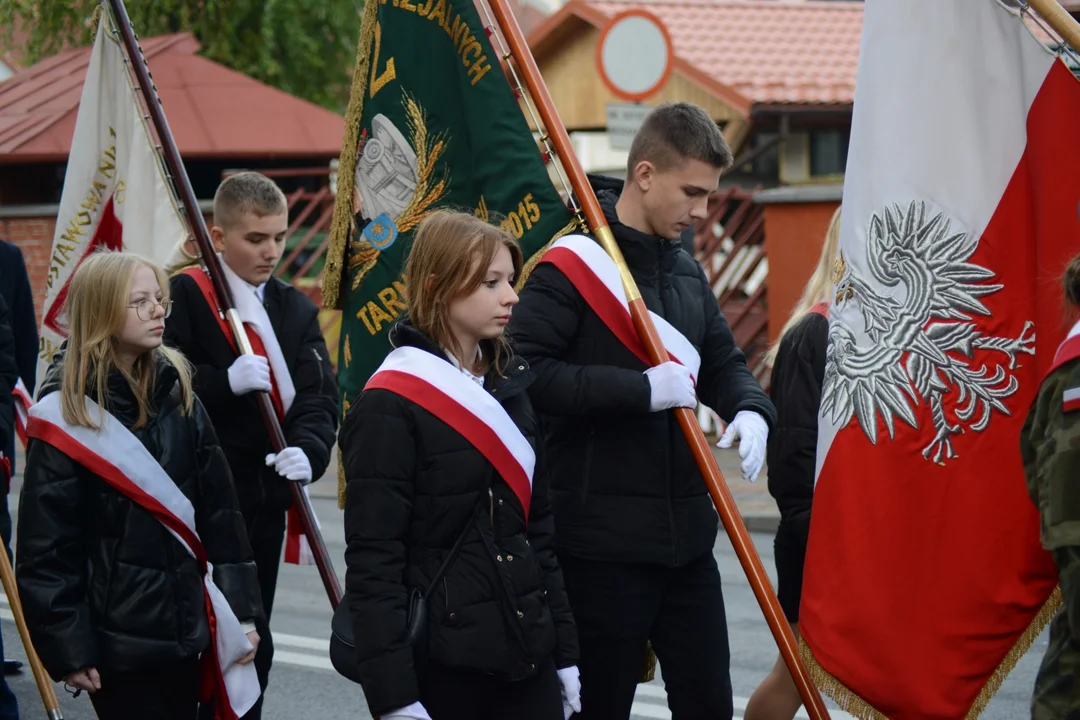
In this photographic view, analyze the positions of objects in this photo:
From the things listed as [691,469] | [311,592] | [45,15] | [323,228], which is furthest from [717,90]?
[691,469]

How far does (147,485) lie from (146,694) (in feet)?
1.73

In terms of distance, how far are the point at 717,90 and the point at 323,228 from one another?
5406 mm

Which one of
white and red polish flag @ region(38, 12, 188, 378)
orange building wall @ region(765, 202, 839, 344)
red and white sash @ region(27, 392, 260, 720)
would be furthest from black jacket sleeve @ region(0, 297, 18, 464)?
orange building wall @ region(765, 202, 839, 344)

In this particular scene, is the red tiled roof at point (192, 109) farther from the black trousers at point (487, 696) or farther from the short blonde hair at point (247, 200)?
the black trousers at point (487, 696)

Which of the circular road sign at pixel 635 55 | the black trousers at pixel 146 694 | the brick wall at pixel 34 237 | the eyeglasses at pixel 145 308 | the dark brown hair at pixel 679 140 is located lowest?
the brick wall at pixel 34 237

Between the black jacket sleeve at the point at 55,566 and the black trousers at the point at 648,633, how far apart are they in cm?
119

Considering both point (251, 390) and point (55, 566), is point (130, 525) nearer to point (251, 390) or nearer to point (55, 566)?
point (55, 566)

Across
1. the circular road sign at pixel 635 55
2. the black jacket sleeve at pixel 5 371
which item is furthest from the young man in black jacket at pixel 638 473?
the circular road sign at pixel 635 55

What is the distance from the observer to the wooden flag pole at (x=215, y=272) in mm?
4613

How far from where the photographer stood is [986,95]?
128 inches

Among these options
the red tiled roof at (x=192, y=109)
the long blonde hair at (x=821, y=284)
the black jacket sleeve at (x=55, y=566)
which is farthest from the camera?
the red tiled roof at (x=192, y=109)

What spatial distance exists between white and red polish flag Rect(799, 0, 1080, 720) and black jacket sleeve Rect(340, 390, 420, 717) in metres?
1.06

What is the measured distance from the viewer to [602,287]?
12.2 feet

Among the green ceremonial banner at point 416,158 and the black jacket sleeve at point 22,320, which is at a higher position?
the green ceremonial banner at point 416,158
